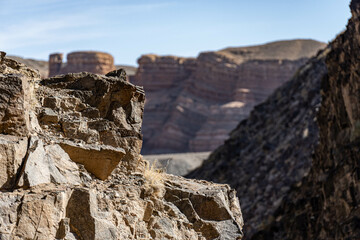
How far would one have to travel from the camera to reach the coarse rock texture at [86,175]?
657cm

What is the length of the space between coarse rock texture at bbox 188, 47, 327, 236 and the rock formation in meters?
0.07

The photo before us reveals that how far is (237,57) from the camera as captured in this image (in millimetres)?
106938

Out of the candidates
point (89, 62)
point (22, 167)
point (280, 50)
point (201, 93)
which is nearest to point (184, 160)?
point (201, 93)

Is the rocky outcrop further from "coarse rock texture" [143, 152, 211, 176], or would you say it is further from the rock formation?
the rock formation

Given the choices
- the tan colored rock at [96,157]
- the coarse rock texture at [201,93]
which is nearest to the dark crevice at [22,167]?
the tan colored rock at [96,157]

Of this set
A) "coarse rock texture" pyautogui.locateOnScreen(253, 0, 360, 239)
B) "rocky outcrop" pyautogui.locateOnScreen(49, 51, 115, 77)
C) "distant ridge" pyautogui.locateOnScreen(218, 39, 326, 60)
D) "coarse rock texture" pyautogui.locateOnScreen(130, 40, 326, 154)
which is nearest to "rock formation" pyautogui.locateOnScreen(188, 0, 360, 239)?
"coarse rock texture" pyautogui.locateOnScreen(253, 0, 360, 239)

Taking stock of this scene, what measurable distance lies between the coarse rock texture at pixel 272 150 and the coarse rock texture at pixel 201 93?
42905mm

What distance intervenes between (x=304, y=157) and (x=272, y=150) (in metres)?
4.00

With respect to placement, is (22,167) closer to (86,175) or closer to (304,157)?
(86,175)

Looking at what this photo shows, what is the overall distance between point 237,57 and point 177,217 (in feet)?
327

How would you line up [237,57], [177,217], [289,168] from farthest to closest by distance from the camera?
1. [237,57]
2. [289,168]
3. [177,217]

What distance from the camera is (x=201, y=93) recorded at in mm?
100750

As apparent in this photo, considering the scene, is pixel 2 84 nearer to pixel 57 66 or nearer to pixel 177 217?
pixel 177 217

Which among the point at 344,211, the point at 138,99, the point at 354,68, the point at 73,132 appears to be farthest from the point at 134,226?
the point at 354,68
